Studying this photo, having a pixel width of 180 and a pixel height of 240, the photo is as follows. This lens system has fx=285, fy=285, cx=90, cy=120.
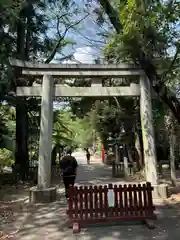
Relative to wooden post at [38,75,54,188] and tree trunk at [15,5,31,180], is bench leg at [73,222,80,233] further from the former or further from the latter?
tree trunk at [15,5,31,180]

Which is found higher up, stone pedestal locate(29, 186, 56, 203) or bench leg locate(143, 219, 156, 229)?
stone pedestal locate(29, 186, 56, 203)

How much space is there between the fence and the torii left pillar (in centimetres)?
294

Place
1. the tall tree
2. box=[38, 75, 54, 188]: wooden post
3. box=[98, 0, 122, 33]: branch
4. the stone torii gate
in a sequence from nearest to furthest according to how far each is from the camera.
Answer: the tall tree
box=[98, 0, 122, 33]: branch
box=[38, 75, 54, 188]: wooden post
the stone torii gate

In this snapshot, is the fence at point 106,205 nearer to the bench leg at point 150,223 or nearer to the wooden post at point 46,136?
the bench leg at point 150,223

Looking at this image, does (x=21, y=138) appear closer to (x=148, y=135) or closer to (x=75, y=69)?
(x=75, y=69)

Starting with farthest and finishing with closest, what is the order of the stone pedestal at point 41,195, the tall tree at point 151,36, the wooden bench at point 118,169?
the wooden bench at point 118,169 → the stone pedestal at point 41,195 → the tall tree at point 151,36

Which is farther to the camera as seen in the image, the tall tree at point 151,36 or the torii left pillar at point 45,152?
the torii left pillar at point 45,152

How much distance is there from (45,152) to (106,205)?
3789mm

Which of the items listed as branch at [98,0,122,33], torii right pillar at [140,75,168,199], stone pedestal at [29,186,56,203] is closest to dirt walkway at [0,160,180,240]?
stone pedestal at [29,186,56,203]

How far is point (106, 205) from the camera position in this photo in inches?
267

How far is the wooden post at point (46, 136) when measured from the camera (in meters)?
9.74

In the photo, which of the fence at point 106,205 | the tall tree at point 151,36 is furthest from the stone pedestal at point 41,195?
the tall tree at point 151,36

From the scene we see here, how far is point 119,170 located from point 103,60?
6.62 meters

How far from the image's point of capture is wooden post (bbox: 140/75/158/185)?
9.87 m
